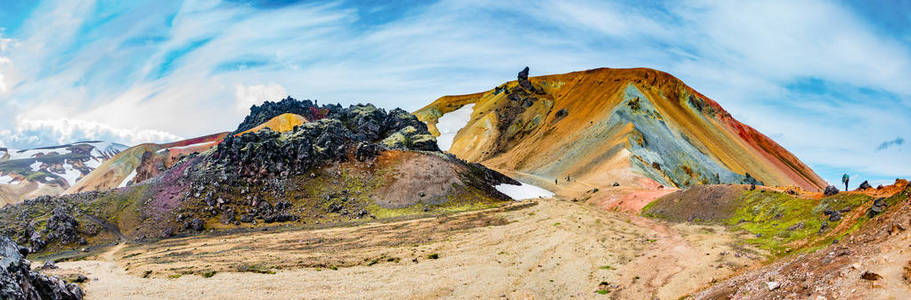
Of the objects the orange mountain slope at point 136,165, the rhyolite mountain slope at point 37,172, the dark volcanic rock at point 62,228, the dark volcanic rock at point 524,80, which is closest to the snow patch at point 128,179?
the orange mountain slope at point 136,165

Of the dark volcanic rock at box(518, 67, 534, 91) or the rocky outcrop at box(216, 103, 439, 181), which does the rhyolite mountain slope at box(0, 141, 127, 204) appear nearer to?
the rocky outcrop at box(216, 103, 439, 181)

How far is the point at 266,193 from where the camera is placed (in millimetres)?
59812

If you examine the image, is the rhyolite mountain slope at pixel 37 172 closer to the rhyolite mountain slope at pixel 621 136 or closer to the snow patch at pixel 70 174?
→ the snow patch at pixel 70 174

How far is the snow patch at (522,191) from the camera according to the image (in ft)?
230

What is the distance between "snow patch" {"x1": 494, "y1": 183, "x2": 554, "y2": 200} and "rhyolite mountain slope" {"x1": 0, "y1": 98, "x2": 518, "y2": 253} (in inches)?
75.9

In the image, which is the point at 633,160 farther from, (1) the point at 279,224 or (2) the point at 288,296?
(2) the point at 288,296

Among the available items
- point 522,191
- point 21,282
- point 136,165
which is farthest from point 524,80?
point 21,282

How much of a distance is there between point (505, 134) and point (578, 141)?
37340 millimetres

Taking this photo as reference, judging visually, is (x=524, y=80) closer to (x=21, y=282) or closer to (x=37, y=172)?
(x=21, y=282)

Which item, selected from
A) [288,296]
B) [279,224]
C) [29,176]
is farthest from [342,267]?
[29,176]

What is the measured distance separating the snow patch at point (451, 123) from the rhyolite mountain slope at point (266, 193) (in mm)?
77029

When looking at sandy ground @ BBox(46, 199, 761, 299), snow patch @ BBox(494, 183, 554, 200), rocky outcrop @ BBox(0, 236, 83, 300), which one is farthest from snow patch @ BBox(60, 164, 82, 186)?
rocky outcrop @ BBox(0, 236, 83, 300)

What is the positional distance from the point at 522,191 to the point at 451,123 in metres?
96.9

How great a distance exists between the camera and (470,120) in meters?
163
